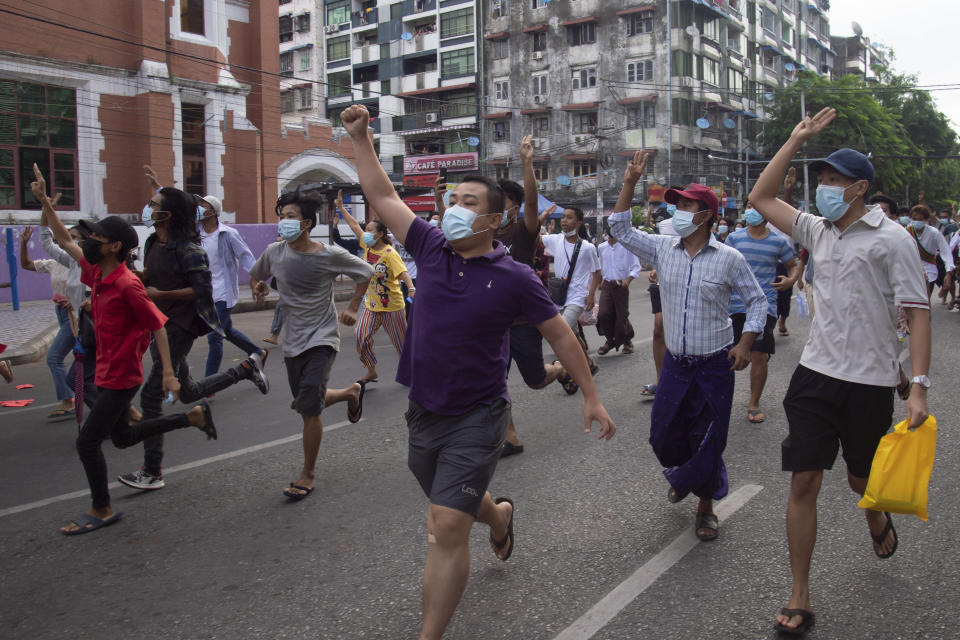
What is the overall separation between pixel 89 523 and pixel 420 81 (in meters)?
54.5

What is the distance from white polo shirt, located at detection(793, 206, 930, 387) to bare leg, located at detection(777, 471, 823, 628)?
458 mm

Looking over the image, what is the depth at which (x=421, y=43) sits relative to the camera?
5597 centimetres

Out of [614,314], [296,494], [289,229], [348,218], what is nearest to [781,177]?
[289,229]

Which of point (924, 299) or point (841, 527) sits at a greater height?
point (924, 299)

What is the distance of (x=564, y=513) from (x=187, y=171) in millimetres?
25344

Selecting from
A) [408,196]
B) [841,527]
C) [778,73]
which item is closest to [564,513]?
[841,527]

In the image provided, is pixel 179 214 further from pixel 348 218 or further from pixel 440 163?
pixel 440 163

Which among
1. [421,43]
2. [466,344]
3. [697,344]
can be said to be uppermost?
[421,43]

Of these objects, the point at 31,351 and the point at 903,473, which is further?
the point at 31,351

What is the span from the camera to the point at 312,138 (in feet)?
103

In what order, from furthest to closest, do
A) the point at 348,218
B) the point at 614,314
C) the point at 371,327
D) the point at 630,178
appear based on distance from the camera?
the point at 614,314 → the point at 371,327 → the point at 348,218 → the point at 630,178

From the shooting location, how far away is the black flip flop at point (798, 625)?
3.19m

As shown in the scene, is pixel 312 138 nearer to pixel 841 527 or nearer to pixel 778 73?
pixel 841 527

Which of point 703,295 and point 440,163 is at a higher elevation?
point 440,163
